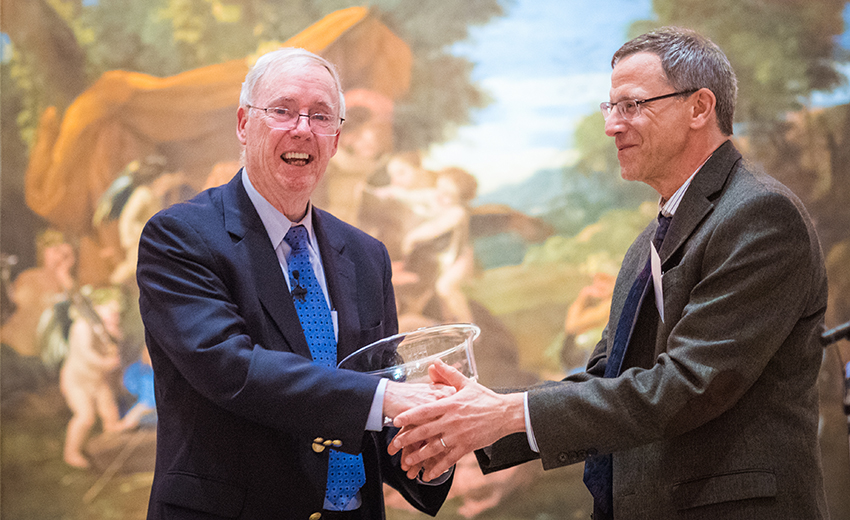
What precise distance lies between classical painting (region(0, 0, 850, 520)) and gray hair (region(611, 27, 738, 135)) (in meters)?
3.96

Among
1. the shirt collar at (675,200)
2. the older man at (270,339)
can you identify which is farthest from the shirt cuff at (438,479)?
the shirt collar at (675,200)

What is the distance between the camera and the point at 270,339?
207 centimetres

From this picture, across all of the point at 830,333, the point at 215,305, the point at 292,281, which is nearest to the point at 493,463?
the point at 292,281

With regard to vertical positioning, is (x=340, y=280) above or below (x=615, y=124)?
below

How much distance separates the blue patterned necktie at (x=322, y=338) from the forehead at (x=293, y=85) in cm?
56

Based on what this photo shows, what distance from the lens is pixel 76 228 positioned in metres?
6.21

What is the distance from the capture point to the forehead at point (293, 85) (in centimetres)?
236

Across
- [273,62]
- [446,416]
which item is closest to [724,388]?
[446,416]

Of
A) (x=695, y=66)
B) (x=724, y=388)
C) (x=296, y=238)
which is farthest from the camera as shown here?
(x=296, y=238)

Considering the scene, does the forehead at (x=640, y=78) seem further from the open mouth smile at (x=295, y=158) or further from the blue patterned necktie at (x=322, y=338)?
the blue patterned necktie at (x=322, y=338)

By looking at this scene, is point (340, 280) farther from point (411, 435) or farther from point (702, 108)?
point (702, 108)

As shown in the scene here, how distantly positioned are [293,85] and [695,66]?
4.43 ft

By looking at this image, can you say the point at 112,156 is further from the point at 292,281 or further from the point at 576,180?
the point at 292,281

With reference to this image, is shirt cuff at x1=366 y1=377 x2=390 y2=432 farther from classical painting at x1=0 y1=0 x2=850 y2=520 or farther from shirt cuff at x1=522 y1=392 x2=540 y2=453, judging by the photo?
classical painting at x1=0 y1=0 x2=850 y2=520
